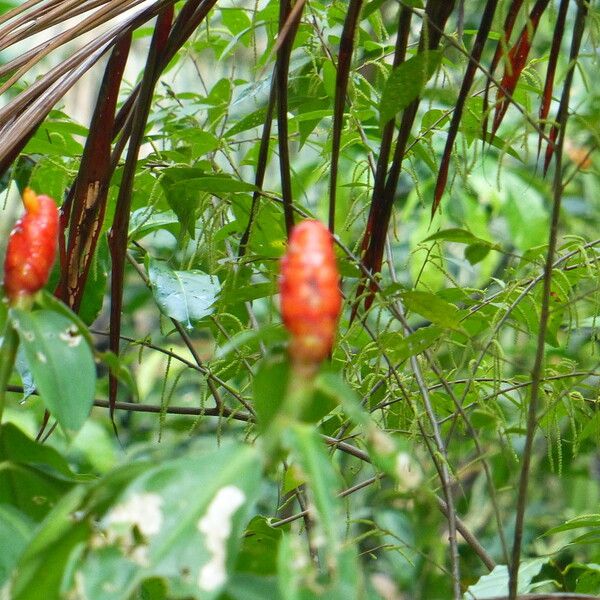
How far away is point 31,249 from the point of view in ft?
1.12

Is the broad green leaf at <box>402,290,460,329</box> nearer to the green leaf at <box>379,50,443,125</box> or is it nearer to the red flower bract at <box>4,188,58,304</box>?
the green leaf at <box>379,50,443,125</box>

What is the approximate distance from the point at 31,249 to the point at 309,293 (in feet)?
0.38

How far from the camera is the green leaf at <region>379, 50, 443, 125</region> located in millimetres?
487

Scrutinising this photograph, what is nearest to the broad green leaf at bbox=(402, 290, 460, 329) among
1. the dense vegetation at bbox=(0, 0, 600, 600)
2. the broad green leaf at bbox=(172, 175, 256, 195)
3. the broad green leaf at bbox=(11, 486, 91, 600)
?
the dense vegetation at bbox=(0, 0, 600, 600)

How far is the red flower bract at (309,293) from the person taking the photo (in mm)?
283

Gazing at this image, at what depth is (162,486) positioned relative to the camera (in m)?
0.30

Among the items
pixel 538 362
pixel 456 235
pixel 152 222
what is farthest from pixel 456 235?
pixel 152 222

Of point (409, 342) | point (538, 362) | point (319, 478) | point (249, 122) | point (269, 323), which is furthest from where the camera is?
point (249, 122)

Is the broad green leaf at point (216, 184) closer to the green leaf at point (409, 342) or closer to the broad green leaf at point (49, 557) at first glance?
the green leaf at point (409, 342)

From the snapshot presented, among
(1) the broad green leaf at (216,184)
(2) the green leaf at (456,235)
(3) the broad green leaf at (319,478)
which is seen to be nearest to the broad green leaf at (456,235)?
(2) the green leaf at (456,235)

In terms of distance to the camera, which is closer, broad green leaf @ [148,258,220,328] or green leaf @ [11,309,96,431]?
green leaf @ [11,309,96,431]

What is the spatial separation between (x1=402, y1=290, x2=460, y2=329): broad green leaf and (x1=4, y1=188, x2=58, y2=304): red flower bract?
21cm

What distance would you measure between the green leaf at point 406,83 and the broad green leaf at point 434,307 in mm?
93

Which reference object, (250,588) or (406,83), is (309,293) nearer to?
(250,588)
